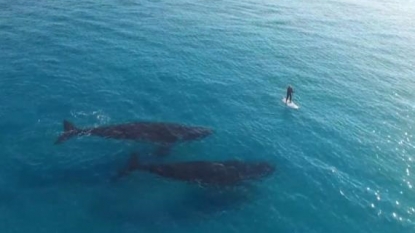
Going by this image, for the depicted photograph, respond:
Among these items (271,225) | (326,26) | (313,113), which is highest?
(326,26)

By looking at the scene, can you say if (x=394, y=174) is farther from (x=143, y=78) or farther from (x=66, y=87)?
(x=66, y=87)

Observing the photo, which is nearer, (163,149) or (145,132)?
(163,149)

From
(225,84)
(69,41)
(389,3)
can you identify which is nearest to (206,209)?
(225,84)

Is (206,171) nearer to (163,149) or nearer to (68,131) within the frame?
(163,149)

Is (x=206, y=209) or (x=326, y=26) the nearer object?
(x=206, y=209)

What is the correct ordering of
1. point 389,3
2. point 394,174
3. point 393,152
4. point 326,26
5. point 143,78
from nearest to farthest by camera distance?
point 394,174 < point 393,152 < point 143,78 < point 326,26 < point 389,3

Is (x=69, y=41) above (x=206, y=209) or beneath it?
above

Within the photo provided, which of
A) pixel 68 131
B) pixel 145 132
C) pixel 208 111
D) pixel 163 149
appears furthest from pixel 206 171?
pixel 68 131
